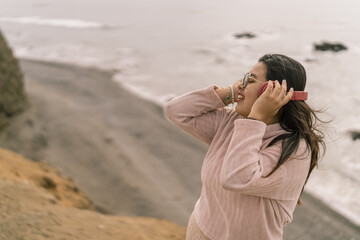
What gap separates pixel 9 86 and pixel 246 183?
5.25 meters

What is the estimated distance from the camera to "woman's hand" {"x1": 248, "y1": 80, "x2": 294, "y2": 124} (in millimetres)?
1396

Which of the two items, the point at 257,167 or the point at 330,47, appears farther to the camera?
the point at 330,47

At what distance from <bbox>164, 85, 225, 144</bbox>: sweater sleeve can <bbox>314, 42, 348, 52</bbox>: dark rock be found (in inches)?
257

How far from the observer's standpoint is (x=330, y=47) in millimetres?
7504

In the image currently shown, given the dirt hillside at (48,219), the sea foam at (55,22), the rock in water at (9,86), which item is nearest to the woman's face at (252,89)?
the dirt hillside at (48,219)

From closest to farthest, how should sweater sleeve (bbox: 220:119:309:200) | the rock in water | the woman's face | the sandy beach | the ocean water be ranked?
sweater sleeve (bbox: 220:119:309:200), the woman's face, the sandy beach, the ocean water, the rock in water

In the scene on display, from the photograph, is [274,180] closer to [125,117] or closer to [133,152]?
[133,152]

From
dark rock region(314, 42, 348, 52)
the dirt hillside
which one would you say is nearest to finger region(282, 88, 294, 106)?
the dirt hillside

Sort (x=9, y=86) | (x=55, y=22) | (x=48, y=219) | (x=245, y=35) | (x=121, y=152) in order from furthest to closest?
1. (x=55, y=22)
2. (x=245, y=35)
3. (x=9, y=86)
4. (x=121, y=152)
5. (x=48, y=219)

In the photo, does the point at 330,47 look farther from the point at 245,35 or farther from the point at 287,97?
the point at 287,97

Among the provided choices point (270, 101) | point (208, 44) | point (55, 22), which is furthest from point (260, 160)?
point (55, 22)

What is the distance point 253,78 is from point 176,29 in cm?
875

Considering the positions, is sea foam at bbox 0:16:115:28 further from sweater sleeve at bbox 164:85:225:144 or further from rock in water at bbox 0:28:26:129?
sweater sleeve at bbox 164:85:225:144

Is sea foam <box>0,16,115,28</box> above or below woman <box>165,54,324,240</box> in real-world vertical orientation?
below
